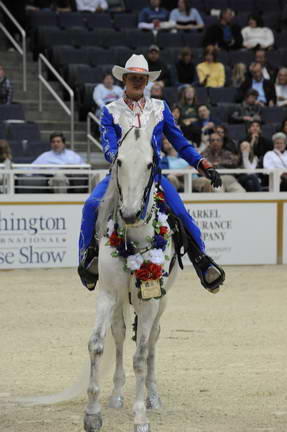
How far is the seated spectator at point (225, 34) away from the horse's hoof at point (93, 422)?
45.5ft

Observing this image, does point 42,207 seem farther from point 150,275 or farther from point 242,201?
point 150,275

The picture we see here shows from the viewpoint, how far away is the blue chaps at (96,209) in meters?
Answer: 6.83

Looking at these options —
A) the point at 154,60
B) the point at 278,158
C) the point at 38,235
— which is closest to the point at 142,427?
the point at 38,235

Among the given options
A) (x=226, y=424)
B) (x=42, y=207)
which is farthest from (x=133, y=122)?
(x=42, y=207)

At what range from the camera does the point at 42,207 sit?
14.0 meters

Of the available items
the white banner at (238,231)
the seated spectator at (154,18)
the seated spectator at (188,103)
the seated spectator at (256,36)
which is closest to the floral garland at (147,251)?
the white banner at (238,231)

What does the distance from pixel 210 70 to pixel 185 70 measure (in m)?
0.48

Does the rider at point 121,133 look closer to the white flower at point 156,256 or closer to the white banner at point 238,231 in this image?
the white flower at point 156,256

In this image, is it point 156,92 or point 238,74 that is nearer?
point 156,92

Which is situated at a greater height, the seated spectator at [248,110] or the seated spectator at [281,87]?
the seated spectator at [281,87]

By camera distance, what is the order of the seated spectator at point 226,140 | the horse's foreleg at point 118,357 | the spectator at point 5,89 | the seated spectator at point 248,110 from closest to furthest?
1. the horse's foreleg at point 118,357
2. the seated spectator at point 226,140
3. the spectator at point 5,89
4. the seated spectator at point 248,110

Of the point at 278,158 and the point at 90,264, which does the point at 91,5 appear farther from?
the point at 90,264

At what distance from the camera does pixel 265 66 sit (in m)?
19.0

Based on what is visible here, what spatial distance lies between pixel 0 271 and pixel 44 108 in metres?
5.02
